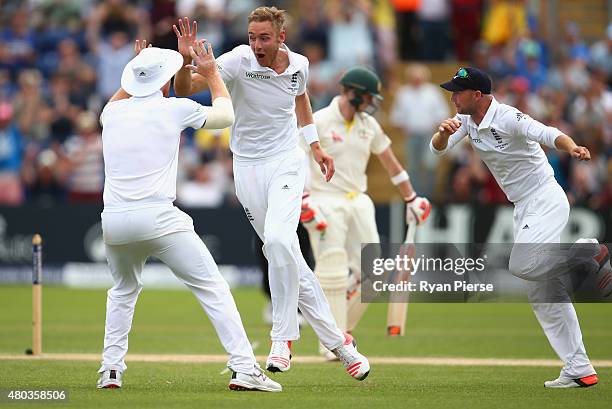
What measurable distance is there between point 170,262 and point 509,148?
9.52 ft

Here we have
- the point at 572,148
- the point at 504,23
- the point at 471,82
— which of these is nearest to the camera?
the point at 572,148

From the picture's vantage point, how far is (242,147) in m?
10.2

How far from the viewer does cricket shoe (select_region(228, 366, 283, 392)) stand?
914cm

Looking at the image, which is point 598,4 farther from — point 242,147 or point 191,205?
point 242,147

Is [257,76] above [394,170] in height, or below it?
above

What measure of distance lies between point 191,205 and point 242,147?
38.5 ft

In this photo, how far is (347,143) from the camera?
12555mm

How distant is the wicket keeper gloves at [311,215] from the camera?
1216 centimetres

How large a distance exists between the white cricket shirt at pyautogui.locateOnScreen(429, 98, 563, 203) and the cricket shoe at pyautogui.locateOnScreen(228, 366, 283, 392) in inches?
94.9

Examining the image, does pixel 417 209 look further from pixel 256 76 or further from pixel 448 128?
pixel 256 76

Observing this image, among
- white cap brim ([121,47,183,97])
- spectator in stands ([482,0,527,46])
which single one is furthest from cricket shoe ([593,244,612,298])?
spectator in stands ([482,0,527,46])

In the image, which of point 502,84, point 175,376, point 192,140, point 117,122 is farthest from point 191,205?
point 117,122

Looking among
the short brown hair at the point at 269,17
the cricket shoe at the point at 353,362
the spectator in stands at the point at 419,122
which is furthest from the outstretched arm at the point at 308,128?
the spectator in stands at the point at 419,122

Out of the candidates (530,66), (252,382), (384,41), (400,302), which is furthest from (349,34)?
(252,382)
